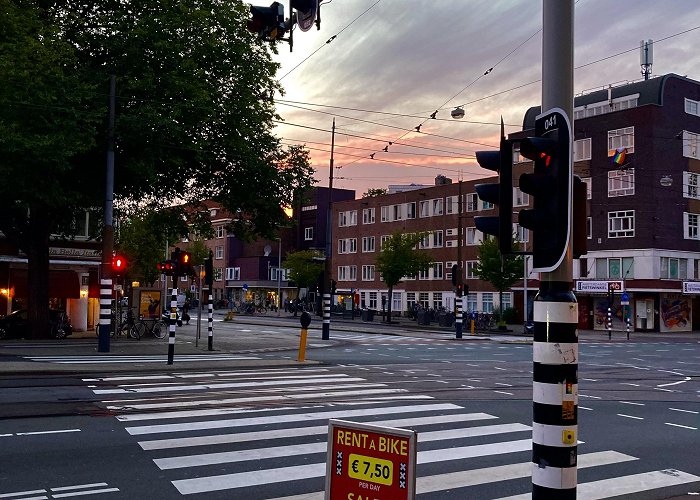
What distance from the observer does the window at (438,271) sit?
71250mm

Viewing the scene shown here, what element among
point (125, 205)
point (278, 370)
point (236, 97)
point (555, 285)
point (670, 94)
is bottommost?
point (278, 370)

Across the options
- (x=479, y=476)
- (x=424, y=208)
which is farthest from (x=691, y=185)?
(x=479, y=476)

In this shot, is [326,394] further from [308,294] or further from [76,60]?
[308,294]

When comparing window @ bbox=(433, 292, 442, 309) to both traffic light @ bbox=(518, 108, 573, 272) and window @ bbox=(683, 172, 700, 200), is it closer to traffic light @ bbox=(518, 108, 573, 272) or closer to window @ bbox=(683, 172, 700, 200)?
window @ bbox=(683, 172, 700, 200)

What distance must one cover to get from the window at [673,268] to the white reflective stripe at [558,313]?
170 ft

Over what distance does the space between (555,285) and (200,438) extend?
6270 mm

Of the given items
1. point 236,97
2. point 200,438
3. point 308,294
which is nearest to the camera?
point 200,438

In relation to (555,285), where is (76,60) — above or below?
above

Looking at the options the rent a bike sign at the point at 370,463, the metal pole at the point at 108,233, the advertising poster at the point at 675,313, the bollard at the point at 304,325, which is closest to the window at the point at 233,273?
the advertising poster at the point at 675,313

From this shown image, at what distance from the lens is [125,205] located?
109 ft

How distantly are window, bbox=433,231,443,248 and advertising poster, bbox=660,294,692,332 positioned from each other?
23.0 m

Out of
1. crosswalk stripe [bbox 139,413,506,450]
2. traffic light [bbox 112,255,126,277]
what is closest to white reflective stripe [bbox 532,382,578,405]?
crosswalk stripe [bbox 139,413,506,450]

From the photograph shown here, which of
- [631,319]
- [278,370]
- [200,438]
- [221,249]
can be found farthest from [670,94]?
[221,249]

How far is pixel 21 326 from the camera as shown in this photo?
30594mm
